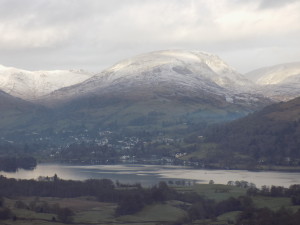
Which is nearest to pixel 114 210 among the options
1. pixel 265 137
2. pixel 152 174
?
pixel 152 174

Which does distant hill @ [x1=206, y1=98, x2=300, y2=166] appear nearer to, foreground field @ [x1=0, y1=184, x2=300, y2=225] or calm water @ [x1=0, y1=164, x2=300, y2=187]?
calm water @ [x1=0, y1=164, x2=300, y2=187]

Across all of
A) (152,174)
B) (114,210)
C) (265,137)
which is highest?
(265,137)

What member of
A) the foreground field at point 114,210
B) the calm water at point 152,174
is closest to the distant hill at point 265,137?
the calm water at point 152,174

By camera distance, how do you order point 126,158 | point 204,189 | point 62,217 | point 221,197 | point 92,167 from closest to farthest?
1. point 62,217
2. point 221,197
3. point 204,189
4. point 92,167
5. point 126,158

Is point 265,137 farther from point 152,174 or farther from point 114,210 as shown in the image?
point 114,210

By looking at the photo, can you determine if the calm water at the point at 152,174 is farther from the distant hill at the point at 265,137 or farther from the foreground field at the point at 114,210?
the foreground field at the point at 114,210

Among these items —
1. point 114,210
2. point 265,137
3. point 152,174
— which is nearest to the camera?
point 114,210

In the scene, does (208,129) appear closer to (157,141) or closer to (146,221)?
(157,141)

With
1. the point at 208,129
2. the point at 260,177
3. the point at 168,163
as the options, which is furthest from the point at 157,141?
the point at 260,177

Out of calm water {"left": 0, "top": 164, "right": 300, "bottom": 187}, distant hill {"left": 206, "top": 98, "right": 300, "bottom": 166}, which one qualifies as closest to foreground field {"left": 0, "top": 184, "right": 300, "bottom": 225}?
calm water {"left": 0, "top": 164, "right": 300, "bottom": 187}
